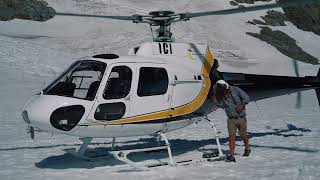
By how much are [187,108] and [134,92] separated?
1342 millimetres

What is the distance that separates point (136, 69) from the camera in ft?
26.8

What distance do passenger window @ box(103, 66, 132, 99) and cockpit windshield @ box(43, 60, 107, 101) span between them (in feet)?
0.62

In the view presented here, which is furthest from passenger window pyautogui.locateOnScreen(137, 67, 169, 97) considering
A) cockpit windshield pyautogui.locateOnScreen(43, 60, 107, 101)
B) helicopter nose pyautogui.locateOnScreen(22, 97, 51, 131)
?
helicopter nose pyautogui.locateOnScreen(22, 97, 51, 131)

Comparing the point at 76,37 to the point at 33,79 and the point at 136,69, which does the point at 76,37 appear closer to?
the point at 33,79

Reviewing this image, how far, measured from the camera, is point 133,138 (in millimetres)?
11781

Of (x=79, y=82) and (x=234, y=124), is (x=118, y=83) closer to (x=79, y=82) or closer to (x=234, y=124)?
(x=79, y=82)

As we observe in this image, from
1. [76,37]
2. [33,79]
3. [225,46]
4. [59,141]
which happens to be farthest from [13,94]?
[225,46]

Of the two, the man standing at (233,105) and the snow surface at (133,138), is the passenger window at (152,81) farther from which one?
the snow surface at (133,138)

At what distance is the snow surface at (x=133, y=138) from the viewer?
814 centimetres

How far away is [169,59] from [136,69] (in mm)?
919

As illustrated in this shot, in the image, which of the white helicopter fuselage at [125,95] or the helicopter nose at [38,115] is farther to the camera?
the white helicopter fuselage at [125,95]

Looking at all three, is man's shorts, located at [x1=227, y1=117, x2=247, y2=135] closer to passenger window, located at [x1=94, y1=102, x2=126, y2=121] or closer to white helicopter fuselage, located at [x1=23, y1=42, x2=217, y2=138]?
white helicopter fuselage, located at [x1=23, y1=42, x2=217, y2=138]

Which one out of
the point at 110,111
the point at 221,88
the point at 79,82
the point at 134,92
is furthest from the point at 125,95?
the point at 221,88

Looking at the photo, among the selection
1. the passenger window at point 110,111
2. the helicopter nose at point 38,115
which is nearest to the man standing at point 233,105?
the passenger window at point 110,111
